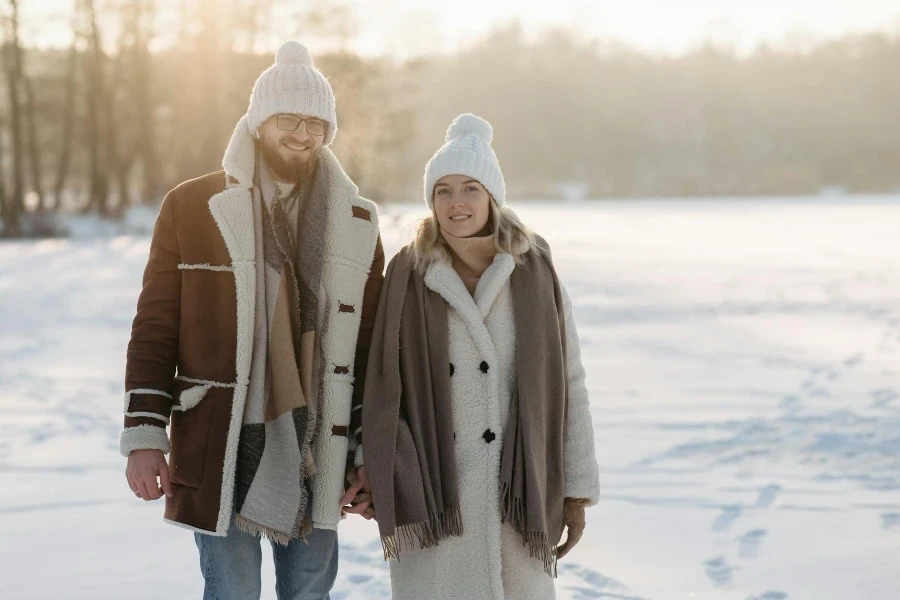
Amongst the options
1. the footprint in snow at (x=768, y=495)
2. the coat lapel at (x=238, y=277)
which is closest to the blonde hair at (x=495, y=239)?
the coat lapel at (x=238, y=277)

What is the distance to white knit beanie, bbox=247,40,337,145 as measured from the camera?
2.73 meters

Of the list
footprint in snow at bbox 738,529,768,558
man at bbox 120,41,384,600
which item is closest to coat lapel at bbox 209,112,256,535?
man at bbox 120,41,384,600

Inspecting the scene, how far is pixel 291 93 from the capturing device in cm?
273

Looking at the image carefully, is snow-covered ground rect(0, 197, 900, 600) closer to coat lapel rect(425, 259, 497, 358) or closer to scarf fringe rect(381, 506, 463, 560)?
coat lapel rect(425, 259, 497, 358)

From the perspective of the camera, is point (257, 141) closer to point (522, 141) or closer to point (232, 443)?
point (232, 443)

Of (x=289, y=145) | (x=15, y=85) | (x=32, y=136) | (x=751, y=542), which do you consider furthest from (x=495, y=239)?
(x=32, y=136)

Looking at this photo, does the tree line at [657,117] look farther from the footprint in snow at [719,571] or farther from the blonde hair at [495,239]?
the blonde hair at [495,239]

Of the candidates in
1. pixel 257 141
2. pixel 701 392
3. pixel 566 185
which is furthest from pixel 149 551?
pixel 566 185

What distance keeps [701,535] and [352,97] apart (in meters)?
23.4

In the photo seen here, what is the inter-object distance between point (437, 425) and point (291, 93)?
3.31 feet

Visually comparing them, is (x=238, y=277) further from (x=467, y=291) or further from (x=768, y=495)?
(x=768, y=495)

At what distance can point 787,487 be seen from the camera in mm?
5102

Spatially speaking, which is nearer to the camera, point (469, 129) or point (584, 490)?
point (584, 490)

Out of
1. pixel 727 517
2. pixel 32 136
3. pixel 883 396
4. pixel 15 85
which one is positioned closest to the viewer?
pixel 727 517
